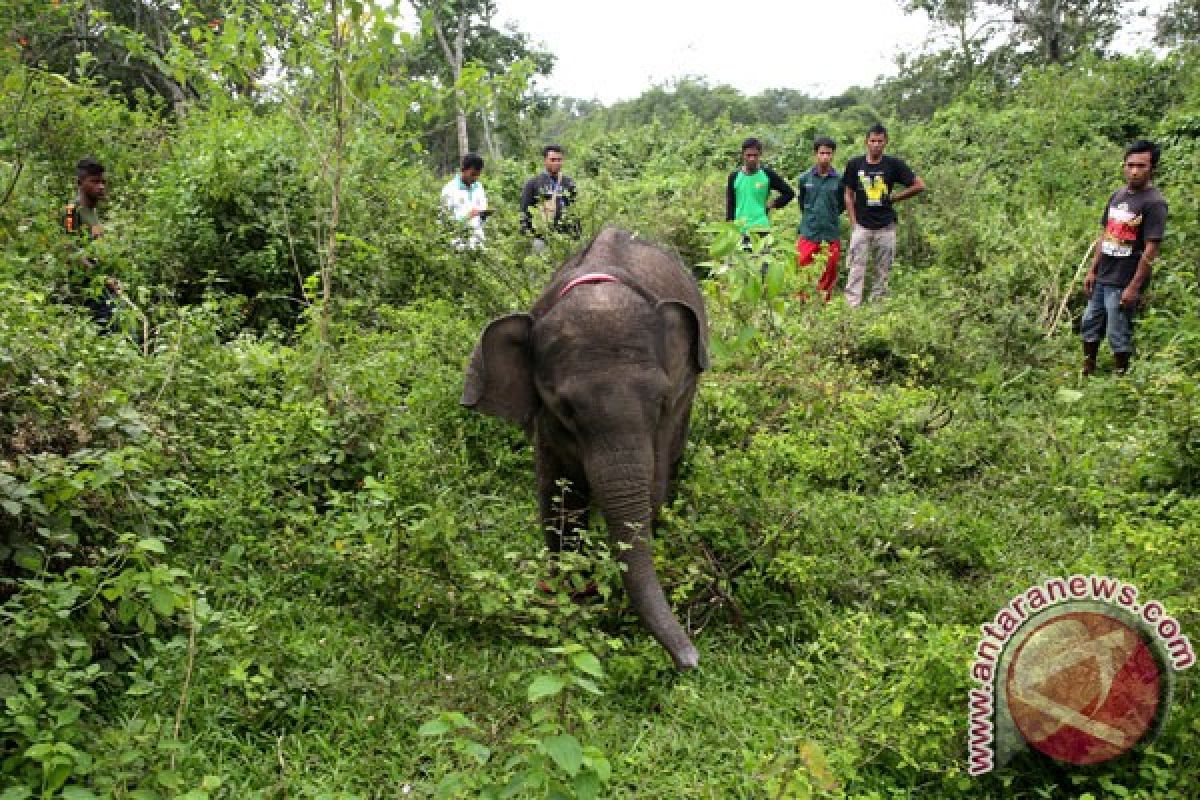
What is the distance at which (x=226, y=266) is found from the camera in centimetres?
838

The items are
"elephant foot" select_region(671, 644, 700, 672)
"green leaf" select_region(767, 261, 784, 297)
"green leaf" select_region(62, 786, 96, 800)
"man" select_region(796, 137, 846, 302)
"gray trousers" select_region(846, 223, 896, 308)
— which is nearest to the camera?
"green leaf" select_region(62, 786, 96, 800)

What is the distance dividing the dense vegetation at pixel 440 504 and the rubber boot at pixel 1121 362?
128 mm

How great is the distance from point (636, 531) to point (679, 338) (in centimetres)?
108

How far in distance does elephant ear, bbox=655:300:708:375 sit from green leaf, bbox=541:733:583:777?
7.28 feet

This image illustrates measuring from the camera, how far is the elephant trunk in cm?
383

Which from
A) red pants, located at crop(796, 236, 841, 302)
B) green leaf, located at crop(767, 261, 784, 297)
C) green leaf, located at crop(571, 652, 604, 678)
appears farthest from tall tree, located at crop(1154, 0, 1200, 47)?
green leaf, located at crop(571, 652, 604, 678)

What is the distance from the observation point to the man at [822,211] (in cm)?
1029

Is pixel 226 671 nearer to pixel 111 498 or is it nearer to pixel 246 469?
pixel 111 498

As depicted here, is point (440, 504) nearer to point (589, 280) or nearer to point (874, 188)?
point (589, 280)

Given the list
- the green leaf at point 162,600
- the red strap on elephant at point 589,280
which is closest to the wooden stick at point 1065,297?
the red strap on elephant at point 589,280

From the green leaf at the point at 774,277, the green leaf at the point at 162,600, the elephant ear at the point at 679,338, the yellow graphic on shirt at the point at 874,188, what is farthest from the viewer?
the yellow graphic on shirt at the point at 874,188

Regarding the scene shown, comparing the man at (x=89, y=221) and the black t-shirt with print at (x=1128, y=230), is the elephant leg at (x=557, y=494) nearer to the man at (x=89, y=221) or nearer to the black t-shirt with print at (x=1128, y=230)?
the man at (x=89, y=221)

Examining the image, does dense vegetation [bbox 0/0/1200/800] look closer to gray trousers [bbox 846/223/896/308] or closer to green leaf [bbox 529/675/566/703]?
green leaf [bbox 529/675/566/703]

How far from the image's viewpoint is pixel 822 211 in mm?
10305
